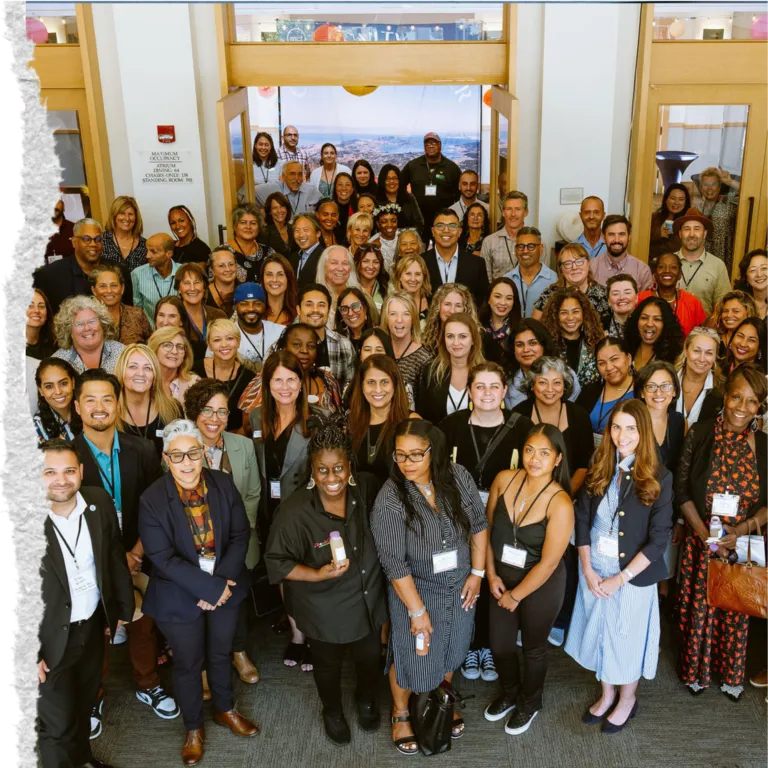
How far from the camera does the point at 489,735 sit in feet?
11.5

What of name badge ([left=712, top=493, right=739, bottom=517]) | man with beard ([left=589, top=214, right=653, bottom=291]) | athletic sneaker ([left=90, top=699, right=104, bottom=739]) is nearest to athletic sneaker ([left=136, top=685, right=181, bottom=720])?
athletic sneaker ([left=90, top=699, right=104, bottom=739])

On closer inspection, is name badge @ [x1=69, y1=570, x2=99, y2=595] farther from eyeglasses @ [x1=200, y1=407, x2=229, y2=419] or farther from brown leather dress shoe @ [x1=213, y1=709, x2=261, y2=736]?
brown leather dress shoe @ [x1=213, y1=709, x2=261, y2=736]

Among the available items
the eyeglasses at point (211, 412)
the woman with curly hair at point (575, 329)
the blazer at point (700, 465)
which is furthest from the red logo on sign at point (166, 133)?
the blazer at point (700, 465)

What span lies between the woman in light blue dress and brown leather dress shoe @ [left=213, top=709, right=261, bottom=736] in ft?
5.16

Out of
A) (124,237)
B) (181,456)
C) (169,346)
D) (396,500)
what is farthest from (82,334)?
(396,500)

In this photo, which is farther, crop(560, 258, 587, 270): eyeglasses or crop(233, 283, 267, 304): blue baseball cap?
crop(560, 258, 587, 270): eyeglasses

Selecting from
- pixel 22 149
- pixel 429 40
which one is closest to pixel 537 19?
pixel 429 40

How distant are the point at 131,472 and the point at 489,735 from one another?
2.06 metres

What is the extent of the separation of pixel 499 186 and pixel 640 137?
1.41 metres

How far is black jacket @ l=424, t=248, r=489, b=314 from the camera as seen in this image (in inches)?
230

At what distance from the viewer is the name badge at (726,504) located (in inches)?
136

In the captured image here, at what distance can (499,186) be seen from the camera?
7.70 meters

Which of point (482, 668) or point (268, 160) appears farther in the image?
point (268, 160)

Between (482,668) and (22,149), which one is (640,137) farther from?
(22,149)
